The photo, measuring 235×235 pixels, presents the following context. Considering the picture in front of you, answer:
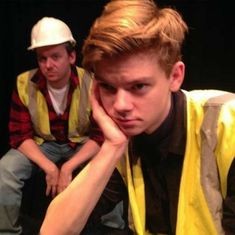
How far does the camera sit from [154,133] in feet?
4.59

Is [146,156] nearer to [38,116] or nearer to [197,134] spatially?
[197,134]

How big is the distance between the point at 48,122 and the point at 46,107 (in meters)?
0.08

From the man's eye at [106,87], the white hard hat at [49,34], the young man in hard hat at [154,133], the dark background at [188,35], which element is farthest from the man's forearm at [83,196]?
the dark background at [188,35]

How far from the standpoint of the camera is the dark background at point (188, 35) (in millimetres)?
3031

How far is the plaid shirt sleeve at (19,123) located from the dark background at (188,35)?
1.96 feet

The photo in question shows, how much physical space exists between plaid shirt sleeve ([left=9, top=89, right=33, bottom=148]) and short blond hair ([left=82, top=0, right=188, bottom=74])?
1400 millimetres

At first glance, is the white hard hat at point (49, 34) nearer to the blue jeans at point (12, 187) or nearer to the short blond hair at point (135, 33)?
the blue jeans at point (12, 187)

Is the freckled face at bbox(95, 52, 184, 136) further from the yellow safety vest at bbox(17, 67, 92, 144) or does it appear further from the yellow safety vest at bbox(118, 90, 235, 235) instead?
the yellow safety vest at bbox(17, 67, 92, 144)

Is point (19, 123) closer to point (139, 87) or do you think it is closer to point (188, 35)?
point (188, 35)

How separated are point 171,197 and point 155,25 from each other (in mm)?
500

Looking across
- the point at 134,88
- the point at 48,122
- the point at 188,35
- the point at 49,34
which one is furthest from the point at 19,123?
the point at 134,88

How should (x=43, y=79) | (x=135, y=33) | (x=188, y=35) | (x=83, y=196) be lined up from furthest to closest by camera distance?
1. (x=188, y=35)
2. (x=43, y=79)
3. (x=83, y=196)
4. (x=135, y=33)

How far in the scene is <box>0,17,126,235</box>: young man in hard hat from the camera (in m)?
2.51

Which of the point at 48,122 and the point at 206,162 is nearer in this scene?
the point at 206,162
